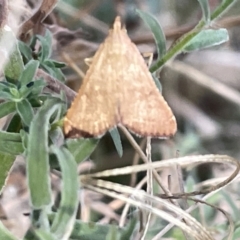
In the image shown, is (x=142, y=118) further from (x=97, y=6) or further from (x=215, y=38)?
(x=97, y=6)

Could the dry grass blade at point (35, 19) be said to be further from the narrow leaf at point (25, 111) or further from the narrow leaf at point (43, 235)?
the narrow leaf at point (43, 235)

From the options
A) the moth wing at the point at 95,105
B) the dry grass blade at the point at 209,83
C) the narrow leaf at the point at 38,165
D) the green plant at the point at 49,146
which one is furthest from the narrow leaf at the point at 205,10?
the dry grass blade at the point at 209,83

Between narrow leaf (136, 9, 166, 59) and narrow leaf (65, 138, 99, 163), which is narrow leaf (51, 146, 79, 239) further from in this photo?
narrow leaf (136, 9, 166, 59)

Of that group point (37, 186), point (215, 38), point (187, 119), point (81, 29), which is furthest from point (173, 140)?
point (37, 186)

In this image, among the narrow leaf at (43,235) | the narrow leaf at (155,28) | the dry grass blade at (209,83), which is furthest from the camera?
the dry grass blade at (209,83)

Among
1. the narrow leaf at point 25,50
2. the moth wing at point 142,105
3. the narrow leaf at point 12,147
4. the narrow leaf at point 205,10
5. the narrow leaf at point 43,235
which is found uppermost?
the narrow leaf at point 205,10

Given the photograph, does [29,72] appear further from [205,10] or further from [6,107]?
[205,10]
